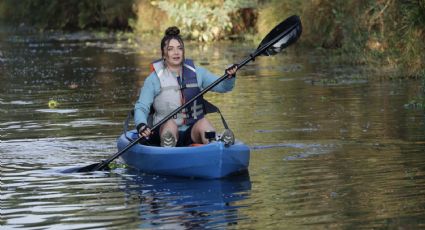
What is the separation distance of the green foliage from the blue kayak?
26238 mm

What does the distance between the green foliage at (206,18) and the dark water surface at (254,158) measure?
12.4 meters

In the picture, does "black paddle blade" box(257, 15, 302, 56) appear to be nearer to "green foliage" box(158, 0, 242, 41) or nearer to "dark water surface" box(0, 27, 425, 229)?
"dark water surface" box(0, 27, 425, 229)

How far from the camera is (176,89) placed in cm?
1239

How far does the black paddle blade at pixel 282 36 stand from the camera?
1299 cm

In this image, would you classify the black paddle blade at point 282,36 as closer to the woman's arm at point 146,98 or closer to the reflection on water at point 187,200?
the woman's arm at point 146,98

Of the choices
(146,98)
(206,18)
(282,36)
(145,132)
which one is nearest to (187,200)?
(145,132)

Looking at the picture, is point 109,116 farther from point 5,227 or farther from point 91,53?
point 91,53

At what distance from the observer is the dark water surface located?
375 inches

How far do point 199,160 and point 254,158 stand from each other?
5.28ft

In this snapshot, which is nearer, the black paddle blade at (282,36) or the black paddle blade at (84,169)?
the black paddle blade at (84,169)

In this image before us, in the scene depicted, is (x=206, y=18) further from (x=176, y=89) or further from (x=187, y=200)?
(x=187, y=200)

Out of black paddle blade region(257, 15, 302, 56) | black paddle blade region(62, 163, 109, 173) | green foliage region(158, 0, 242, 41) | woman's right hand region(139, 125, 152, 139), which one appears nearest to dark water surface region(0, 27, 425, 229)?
black paddle blade region(62, 163, 109, 173)

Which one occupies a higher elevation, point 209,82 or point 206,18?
point 206,18

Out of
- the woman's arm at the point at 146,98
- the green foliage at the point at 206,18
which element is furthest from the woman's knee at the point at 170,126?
the green foliage at the point at 206,18
